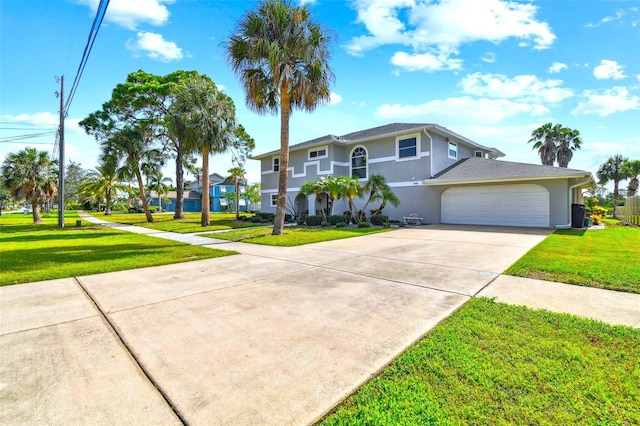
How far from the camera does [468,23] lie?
10.1m

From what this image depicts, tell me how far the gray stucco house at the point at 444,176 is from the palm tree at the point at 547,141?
10245 mm

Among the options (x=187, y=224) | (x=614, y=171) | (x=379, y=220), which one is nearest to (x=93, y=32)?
(x=187, y=224)

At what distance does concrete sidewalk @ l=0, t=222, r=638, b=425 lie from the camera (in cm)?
233

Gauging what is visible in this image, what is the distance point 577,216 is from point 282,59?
17.0 metres

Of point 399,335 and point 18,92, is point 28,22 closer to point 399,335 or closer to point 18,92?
point 18,92

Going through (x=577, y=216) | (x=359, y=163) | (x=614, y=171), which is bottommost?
(x=577, y=216)

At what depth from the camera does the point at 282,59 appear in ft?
41.2

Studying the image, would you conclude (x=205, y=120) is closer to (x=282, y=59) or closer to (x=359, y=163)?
(x=282, y=59)

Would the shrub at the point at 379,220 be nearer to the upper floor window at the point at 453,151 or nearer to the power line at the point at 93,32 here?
the upper floor window at the point at 453,151

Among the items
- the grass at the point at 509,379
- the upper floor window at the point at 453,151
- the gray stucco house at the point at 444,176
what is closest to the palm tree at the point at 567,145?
the gray stucco house at the point at 444,176

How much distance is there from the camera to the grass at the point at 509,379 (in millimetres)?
2129

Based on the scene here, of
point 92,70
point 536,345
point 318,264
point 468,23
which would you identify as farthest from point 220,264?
→ point 468,23

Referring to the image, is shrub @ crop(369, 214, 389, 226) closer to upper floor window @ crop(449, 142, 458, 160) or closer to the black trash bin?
upper floor window @ crop(449, 142, 458, 160)

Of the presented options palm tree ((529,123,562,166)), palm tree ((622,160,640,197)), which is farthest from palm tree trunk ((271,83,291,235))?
palm tree ((622,160,640,197))
